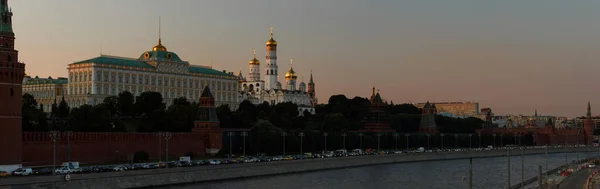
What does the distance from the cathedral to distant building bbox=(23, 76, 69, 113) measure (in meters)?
42.6

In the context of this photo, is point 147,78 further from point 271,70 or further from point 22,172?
point 22,172

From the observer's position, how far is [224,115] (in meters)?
81.3

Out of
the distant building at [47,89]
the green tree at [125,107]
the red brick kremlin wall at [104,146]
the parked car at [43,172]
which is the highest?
the distant building at [47,89]

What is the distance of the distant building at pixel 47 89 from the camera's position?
10188cm

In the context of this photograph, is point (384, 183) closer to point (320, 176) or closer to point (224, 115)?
point (320, 176)

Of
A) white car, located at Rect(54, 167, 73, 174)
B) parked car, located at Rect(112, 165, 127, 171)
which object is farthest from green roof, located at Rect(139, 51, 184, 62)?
white car, located at Rect(54, 167, 73, 174)

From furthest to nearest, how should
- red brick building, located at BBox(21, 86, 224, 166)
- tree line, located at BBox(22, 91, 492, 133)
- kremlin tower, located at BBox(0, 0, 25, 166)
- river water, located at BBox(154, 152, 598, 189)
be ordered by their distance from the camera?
1. tree line, located at BBox(22, 91, 492, 133)
2. river water, located at BBox(154, 152, 598, 189)
3. red brick building, located at BBox(21, 86, 224, 166)
4. kremlin tower, located at BBox(0, 0, 25, 166)

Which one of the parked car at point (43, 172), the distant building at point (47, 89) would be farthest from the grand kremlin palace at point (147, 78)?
the parked car at point (43, 172)

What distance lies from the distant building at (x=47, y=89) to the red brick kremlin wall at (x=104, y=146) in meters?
40.2

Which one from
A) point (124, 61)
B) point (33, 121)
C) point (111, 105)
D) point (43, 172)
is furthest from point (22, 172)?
point (124, 61)

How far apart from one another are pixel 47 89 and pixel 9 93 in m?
61.8

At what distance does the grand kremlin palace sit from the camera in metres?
95.6

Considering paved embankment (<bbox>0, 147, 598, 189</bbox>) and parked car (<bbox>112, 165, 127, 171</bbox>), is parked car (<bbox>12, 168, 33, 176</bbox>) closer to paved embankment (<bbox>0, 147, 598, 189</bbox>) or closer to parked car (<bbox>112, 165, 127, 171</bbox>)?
paved embankment (<bbox>0, 147, 598, 189</bbox>)

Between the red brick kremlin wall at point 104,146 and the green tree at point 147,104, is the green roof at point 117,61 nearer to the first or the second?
the green tree at point 147,104
